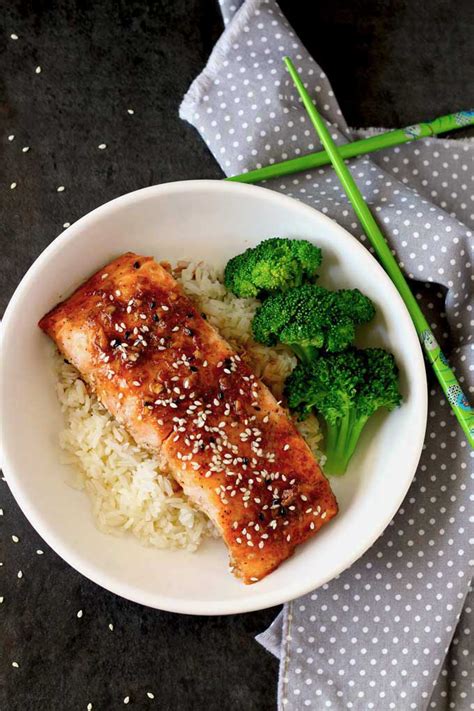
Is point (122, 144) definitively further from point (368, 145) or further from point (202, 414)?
point (202, 414)

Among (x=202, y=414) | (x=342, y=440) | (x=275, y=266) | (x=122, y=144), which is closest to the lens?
(x=202, y=414)

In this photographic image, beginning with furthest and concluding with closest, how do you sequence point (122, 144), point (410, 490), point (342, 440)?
point (122, 144), point (410, 490), point (342, 440)

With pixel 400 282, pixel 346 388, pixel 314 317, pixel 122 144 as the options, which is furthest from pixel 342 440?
pixel 122 144

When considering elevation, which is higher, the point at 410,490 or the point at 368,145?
the point at 368,145

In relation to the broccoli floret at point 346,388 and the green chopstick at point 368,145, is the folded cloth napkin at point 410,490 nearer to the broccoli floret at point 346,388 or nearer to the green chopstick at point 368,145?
the green chopstick at point 368,145

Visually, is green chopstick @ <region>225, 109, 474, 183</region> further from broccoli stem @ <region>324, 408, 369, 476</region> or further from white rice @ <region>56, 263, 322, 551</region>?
broccoli stem @ <region>324, 408, 369, 476</region>

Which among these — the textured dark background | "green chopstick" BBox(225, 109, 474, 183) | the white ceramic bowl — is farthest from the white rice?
"green chopstick" BBox(225, 109, 474, 183)

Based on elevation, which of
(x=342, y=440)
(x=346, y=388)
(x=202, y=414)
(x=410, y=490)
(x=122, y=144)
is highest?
(x=122, y=144)
